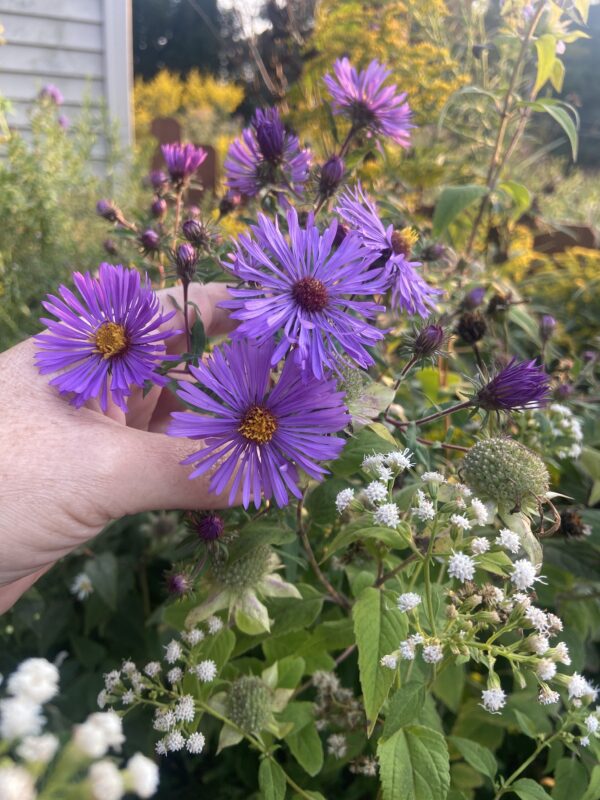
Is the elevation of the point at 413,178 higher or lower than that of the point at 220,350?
higher

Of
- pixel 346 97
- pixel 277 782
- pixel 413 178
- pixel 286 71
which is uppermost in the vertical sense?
pixel 286 71

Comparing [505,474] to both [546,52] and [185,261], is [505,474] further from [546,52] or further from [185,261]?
[546,52]

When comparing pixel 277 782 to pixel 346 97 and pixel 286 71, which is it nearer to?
pixel 346 97

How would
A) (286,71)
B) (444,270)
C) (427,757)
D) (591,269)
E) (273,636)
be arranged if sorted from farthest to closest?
(286,71) → (591,269) → (444,270) → (273,636) → (427,757)

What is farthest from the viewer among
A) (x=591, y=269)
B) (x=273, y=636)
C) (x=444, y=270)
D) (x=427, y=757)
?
(x=591, y=269)

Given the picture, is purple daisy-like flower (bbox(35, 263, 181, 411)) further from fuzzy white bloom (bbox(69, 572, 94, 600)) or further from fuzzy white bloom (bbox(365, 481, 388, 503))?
fuzzy white bloom (bbox(69, 572, 94, 600))

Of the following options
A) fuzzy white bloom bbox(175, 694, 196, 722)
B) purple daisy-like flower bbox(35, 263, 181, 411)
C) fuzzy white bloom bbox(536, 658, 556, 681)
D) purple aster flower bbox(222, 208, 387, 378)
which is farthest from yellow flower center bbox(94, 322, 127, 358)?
fuzzy white bloom bbox(536, 658, 556, 681)

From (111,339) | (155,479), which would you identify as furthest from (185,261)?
(155,479)

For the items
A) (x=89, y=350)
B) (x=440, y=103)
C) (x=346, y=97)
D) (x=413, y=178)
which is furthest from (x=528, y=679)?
(x=440, y=103)

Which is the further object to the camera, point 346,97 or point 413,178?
point 413,178
